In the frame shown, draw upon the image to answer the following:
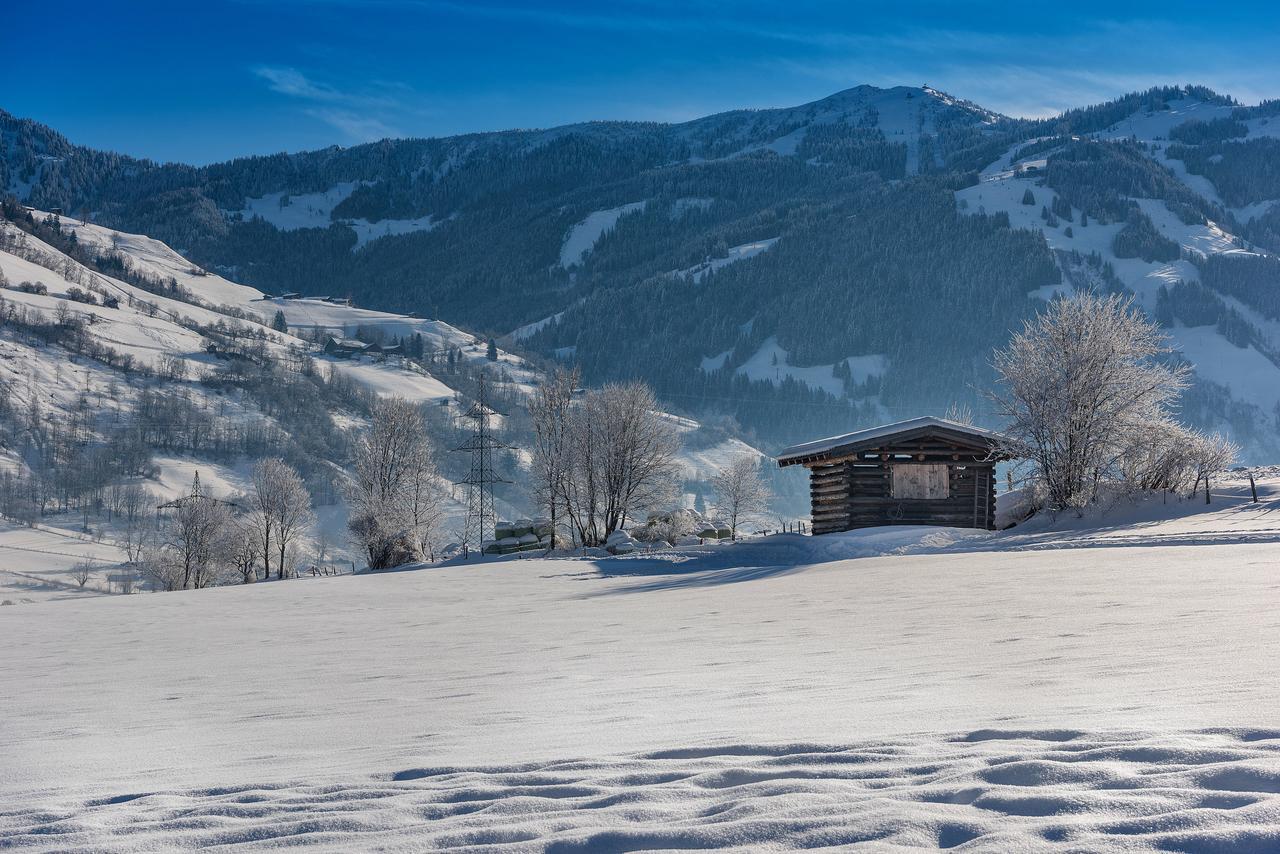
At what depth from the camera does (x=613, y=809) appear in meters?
4.71

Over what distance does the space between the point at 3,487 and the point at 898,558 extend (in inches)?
4865

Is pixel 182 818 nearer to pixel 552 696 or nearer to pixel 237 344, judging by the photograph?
pixel 552 696

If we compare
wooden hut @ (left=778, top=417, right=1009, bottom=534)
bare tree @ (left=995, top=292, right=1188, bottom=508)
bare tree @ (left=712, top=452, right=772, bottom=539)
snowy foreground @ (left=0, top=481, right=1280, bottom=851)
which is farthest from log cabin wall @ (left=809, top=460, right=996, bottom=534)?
bare tree @ (left=712, top=452, right=772, bottom=539)

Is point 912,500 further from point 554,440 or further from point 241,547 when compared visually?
point 241,547

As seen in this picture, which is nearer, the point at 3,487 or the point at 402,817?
the point at 402,817

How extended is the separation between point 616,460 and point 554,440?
5004 millimetres

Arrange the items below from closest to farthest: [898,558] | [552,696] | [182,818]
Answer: [182,818]
[552,696]
[898,558]

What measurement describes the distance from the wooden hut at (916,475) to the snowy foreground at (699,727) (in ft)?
62.0

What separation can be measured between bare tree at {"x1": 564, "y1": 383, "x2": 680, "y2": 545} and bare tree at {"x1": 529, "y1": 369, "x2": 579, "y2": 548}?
23.1 inches

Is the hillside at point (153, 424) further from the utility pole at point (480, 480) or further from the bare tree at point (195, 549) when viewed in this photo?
the bare tree at point (195, 549)

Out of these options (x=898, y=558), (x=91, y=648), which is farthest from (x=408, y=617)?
(x=898, y=558)

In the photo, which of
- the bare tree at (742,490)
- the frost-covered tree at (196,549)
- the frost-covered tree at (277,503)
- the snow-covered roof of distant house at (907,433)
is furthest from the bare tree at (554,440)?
the bare tree at (742,490)

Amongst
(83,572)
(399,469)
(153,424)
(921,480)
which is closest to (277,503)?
(399,469)

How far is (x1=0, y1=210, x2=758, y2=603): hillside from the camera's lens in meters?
117
